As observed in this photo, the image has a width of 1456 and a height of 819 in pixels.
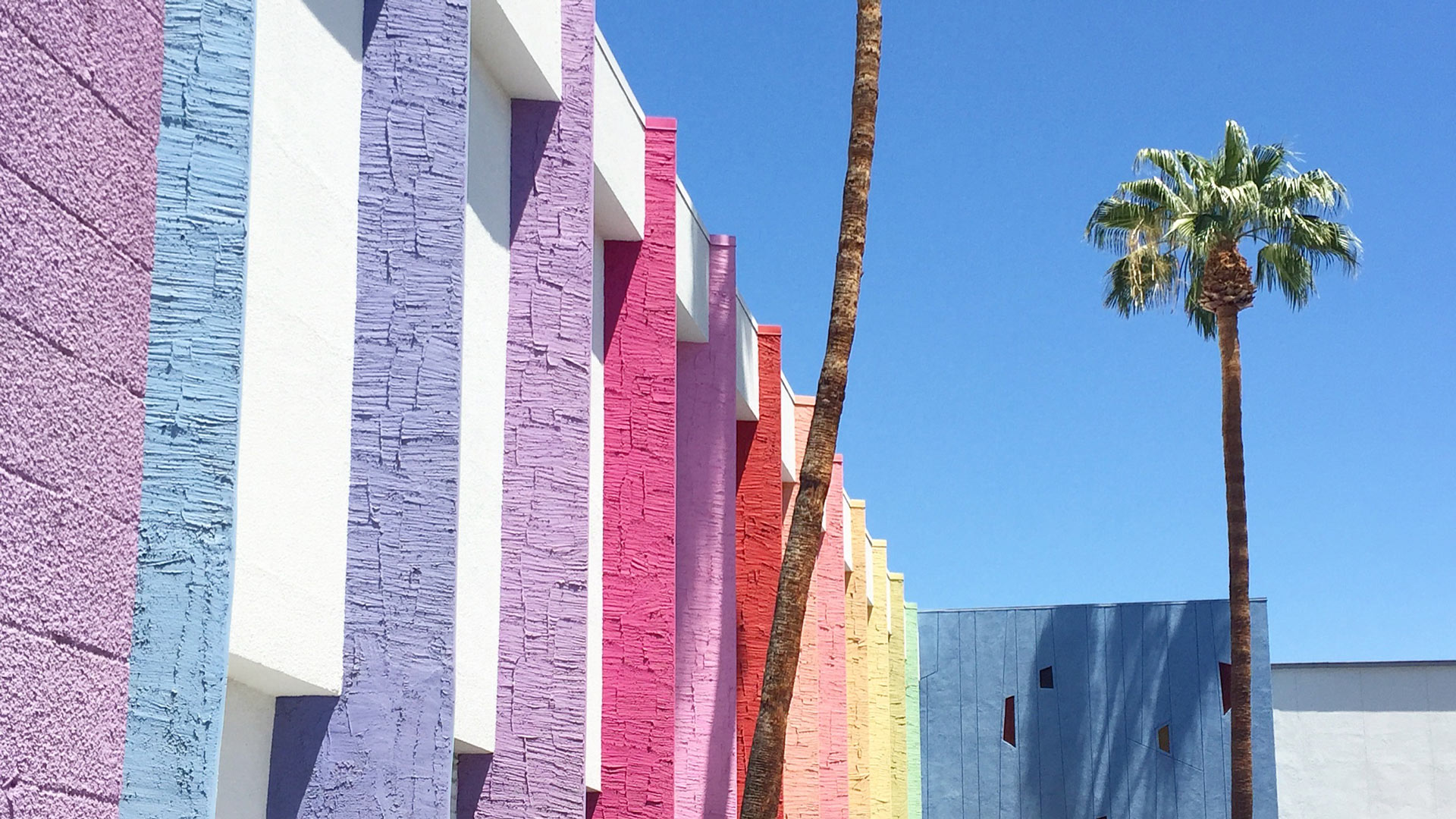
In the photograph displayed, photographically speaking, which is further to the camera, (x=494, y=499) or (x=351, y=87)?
(x=494, y=499)

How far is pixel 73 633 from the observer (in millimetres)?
4043

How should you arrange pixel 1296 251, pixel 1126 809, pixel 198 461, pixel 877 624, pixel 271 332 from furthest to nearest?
pixel 1126 809, pixel 877 624, pixel 1296 251, pixel 271 332, pixel 198 461

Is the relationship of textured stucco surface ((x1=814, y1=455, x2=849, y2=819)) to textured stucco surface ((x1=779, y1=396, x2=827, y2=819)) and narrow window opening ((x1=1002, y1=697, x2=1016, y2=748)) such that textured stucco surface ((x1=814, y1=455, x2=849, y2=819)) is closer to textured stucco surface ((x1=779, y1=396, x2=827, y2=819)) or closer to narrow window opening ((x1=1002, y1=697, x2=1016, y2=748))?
textured stucco surface ((x1=779, y1=396, x2=827, y2=819))

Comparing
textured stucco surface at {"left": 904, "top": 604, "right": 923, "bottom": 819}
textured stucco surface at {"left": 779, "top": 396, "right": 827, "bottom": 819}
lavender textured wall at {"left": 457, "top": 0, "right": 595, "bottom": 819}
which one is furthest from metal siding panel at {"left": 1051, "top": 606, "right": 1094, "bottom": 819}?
lavender textured wall at {"left": 457, "top": 0, "right": 595, "bottom": 819}

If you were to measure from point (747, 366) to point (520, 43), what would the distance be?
791 cm

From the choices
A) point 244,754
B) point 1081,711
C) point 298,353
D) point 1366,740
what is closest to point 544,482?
point 298,353

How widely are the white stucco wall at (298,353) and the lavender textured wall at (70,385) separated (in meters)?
2.70

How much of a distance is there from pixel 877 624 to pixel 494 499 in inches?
711

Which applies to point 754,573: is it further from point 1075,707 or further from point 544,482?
point 1075,707

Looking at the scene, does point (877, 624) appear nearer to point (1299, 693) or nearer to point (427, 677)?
point (1299, 693)

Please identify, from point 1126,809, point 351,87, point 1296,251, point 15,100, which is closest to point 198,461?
point 15,100

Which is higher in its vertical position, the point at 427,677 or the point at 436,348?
the point at 436,348

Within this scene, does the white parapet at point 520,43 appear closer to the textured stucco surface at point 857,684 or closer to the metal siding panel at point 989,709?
the textured stucco surface at point 857,684

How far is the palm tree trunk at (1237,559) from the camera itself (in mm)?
22688
